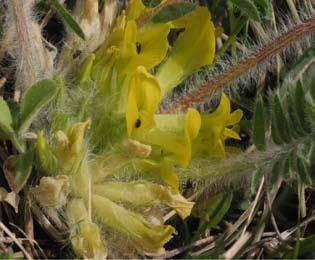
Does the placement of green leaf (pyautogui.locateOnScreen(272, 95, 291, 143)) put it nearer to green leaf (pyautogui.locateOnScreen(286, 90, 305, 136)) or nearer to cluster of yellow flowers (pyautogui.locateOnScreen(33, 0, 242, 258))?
green leaf (pyautogui.locateOnScreen(286, 90, 305, 136))

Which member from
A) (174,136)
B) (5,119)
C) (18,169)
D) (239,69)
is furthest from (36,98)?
(239,69)

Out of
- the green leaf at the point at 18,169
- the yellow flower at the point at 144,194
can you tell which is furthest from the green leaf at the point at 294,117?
the green leaf at the point at 18,169

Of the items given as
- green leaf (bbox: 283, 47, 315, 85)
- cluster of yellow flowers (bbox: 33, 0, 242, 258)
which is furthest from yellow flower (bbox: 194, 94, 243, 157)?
green leaf (bbox: 283, 47, 315, 85)

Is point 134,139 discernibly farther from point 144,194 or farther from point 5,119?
point 5,119

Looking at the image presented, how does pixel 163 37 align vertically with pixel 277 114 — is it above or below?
above

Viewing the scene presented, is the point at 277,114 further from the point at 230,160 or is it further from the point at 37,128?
the point at 37,128

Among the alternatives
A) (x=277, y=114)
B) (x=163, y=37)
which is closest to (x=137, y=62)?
(x=163, y=37)
